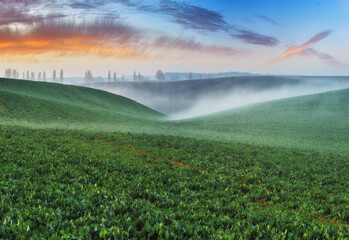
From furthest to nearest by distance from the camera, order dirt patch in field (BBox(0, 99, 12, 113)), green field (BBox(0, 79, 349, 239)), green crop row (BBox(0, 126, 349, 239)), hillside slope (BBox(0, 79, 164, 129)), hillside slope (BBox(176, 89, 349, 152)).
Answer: dirt patch in field (BBox(0, 99, 12, 113)), hillside slope (BBox(0, 79, 164, 129)), hillside slope (BBox(176, 89, 349, 152)), green field (BBox(0, 79, 349, 239)), green crop row (BBox(0, 126, 349, 239))

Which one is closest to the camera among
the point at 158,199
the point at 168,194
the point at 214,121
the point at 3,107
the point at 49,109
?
the point at 158,199

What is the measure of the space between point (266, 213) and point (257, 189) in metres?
4.59

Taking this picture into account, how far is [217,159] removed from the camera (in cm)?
2228

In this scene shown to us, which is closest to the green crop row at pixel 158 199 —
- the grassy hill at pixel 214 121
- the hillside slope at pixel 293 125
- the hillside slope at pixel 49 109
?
the grassy hill at pixel 214 121

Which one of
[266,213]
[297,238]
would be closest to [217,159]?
[266,213]

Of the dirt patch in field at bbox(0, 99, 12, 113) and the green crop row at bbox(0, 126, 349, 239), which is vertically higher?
the dirt patch in field at bbox(0, 99, 12, 113)

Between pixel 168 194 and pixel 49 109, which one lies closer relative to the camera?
pixel 168 194

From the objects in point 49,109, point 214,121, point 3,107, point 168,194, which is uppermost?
point 3,107

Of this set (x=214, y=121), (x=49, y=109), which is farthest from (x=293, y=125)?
(x=49, y=109)

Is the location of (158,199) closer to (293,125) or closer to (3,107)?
(3,107)

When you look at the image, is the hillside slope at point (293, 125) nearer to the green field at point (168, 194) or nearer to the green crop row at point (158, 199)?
the green field at point (168, 194)

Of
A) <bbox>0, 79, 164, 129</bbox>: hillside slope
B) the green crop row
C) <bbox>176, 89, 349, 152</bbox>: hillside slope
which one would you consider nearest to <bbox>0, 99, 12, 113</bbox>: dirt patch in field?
<bbox>0, 79, 164, 129</bbox>: hillside slope

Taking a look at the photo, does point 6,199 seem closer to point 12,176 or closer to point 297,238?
point 12,176

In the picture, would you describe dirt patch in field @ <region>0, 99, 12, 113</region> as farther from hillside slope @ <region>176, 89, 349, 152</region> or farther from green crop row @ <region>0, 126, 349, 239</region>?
hillside slope @ <region>176, 89, 349, 152</region>
